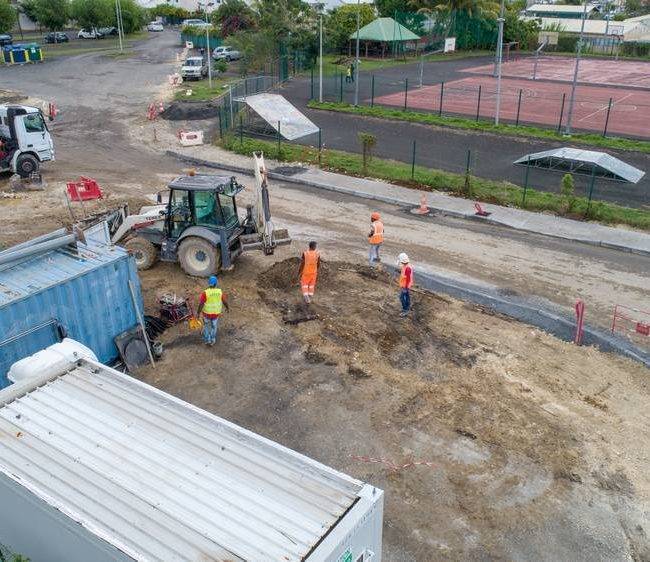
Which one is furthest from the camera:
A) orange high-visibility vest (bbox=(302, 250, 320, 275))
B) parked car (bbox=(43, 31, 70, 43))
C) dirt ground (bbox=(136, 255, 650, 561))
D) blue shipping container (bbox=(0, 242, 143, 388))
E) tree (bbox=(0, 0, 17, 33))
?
parked car (bbox=(43, 31, 70, 43))

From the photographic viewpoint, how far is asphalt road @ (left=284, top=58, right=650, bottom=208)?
23188mm

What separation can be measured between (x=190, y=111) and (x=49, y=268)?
25285mm

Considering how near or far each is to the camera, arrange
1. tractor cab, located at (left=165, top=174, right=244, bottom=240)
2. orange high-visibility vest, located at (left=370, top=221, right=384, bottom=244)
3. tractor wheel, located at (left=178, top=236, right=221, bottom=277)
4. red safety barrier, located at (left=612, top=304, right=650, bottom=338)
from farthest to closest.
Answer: orange high-visibility vest, located at (left=370, top=221, right=384, bottom=244) < tractor wheel, located at (left=178, top=236, right=221, bottom=277) < tractor cab, located at (left=165, top=174, right=244, bottom=240) < red safety barrier, located at (left=612, top=304, right=650, bottom=338)

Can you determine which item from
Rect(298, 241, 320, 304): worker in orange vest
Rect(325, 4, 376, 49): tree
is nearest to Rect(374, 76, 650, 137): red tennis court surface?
Rect(325, 4, 376, 49): tree

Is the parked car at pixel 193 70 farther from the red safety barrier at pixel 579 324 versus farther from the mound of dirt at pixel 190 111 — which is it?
the red safety barrier at pixel 579 324

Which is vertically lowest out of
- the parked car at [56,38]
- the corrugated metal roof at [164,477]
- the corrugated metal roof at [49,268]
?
the corrugated metal roof at [164,477]

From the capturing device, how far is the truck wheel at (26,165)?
23.2 meters

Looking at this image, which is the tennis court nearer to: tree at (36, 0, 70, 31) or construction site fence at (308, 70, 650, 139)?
construction site fence at (308, 70, 650, 139)

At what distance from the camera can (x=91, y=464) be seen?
6469 mm

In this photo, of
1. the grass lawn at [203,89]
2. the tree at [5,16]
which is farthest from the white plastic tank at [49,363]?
the tree at [5,16]

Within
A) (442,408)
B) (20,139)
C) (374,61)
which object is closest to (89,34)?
(374,61)

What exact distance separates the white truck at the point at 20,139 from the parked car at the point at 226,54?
101 feet

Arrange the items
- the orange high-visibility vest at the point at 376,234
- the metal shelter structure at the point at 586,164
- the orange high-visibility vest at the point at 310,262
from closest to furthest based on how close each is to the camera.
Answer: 1. the orange high-visibility vest at the point at 310,262
2. the orange high-visibility vest at the point at 376,234
3. the metal shelter structure at the point at 586,164

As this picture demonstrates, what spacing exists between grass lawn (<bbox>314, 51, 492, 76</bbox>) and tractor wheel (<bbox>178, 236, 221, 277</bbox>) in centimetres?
3384
